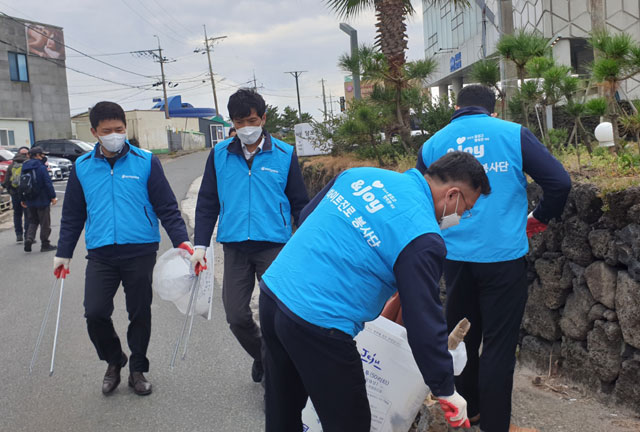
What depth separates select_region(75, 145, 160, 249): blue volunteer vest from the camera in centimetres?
439

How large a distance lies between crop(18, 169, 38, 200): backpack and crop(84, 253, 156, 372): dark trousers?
8271 millimetres

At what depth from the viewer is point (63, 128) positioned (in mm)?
45781

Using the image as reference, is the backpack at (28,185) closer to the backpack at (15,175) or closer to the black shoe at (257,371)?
the backpack at (15,175)

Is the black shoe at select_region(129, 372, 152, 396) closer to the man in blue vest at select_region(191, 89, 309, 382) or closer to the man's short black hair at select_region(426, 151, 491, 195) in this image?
the man in blue vest at select_region(191, 89, 309, 382)

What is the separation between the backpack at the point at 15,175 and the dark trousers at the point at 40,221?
0.62 m

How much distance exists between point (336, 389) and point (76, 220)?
2833 millimetres

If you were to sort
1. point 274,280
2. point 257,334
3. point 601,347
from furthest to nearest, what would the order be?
point 257,334 < point 601,347 < point 274,280

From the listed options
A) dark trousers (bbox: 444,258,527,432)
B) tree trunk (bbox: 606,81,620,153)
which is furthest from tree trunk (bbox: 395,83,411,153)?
dark trousers (bbox: 444,258,527,432)

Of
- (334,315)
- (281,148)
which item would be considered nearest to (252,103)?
(281,148)

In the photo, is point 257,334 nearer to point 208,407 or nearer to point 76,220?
point 208,407

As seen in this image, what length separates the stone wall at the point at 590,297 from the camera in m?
3.86

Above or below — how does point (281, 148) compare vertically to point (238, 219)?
above

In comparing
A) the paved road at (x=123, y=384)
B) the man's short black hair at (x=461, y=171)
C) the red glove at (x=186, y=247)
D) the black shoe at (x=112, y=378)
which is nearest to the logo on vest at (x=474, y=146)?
the man's short black hair at (x=461, y=171)

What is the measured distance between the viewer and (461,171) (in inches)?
94.0
